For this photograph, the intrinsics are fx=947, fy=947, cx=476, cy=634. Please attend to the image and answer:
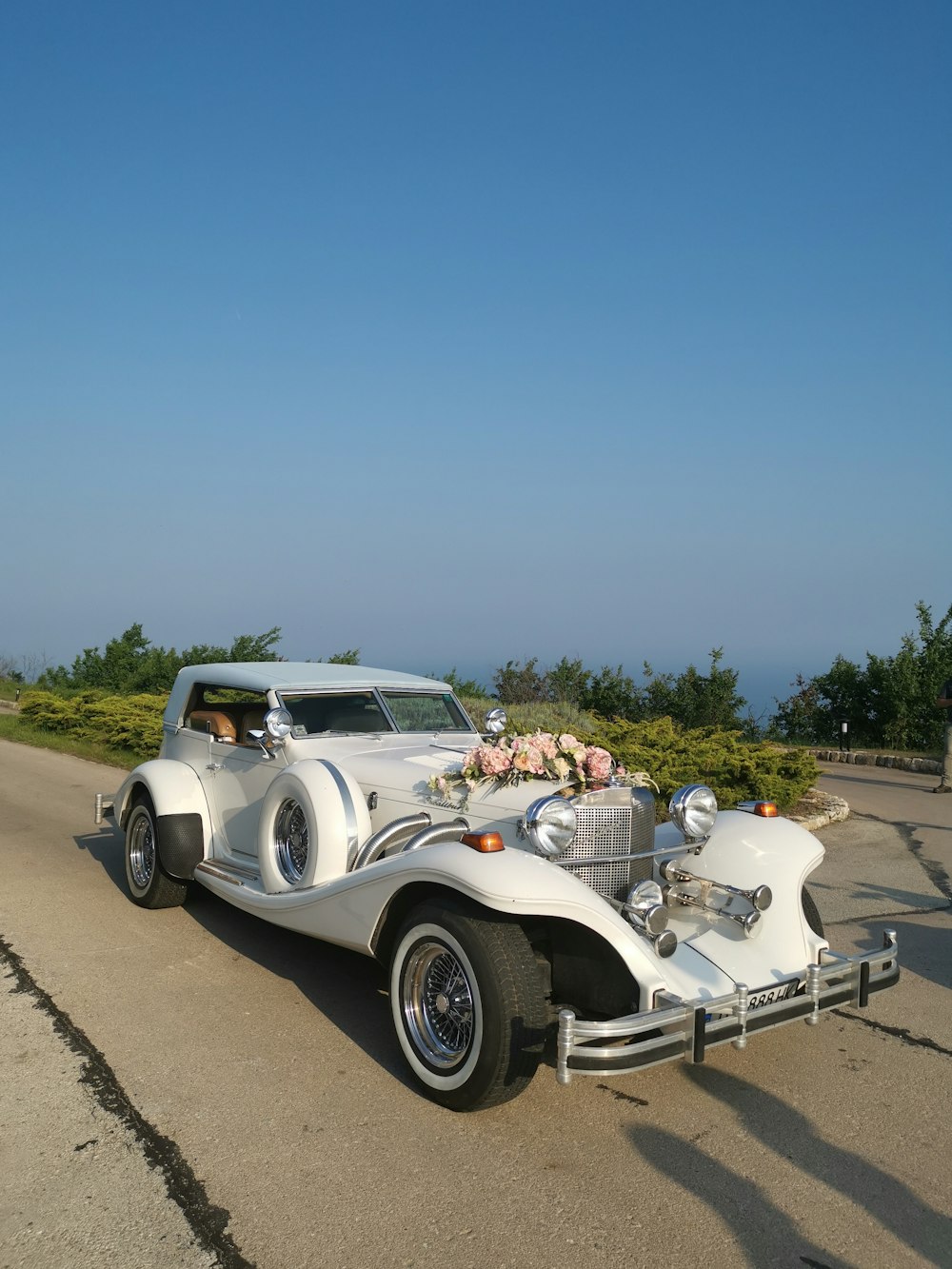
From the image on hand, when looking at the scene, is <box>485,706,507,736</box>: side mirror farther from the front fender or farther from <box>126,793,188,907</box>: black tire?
Answer: <box>126,793,188,907</box>: black tire

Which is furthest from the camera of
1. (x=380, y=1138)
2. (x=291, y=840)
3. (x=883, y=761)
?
(x=883, y=761)

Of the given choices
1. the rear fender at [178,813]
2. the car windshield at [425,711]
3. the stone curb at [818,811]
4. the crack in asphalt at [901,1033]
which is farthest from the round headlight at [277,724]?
the stone curb at [818,811]

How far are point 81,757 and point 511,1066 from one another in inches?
509

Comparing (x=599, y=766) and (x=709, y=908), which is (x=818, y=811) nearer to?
(x=709, y=908)

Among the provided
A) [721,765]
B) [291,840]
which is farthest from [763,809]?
[721,765]

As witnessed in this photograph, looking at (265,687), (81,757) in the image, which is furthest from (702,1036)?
(81,757)

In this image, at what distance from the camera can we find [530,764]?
15.3ft

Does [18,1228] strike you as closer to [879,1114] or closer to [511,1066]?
[511,1066]

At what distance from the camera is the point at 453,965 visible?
Answer: 3852 mm

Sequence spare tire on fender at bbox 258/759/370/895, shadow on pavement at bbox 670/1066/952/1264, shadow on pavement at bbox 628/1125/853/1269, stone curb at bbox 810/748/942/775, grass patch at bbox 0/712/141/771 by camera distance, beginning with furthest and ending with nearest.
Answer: grass patch at bbox 0/712/141/771
stone curb at bbox 810/748/942/775
spare tire on fender at bbox 258/759/370/895
shadow on pavement at bbox 670/1066/952/1264
shadow on pavement at bbox 628/1125/853/1269

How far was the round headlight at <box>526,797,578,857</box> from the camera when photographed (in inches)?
159

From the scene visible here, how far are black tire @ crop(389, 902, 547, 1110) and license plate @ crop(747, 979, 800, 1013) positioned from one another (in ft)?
2.88

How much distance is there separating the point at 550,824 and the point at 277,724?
221cm

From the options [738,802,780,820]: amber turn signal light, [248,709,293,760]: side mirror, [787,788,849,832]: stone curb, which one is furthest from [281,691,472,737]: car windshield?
[787,788,849,832]: stone curb
